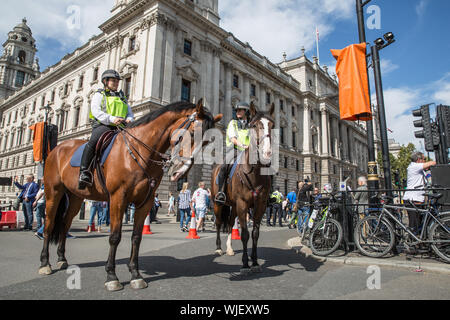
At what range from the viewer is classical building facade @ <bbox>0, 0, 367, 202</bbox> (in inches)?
1003

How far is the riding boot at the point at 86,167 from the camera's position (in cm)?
396

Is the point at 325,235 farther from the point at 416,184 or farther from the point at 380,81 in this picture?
the point at 380,81

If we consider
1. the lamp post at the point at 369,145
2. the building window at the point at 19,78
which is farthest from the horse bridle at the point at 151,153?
the building window at the point at 19,78

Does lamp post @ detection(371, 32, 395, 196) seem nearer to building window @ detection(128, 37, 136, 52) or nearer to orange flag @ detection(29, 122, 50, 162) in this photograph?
orange flag @ detection(29, 122, 50, 162)

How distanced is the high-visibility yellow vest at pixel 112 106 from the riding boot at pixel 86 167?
0.65 meters

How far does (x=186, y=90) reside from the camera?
28047 mm

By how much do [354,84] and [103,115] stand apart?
536 centimetres

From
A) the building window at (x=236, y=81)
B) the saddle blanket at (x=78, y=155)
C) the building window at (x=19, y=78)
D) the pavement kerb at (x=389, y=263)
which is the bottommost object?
the pavement kerb at (x=389, y=263)

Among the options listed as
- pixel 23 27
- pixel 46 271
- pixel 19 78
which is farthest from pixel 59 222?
pixel 23 27

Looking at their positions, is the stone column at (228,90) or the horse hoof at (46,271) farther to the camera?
the stone column at (228,90)

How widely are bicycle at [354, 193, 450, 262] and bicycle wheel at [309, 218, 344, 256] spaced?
1.41ft

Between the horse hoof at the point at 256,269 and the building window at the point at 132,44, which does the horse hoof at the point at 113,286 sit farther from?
the building window at the point at 132,44
